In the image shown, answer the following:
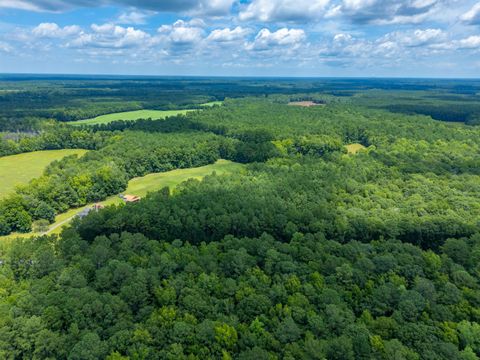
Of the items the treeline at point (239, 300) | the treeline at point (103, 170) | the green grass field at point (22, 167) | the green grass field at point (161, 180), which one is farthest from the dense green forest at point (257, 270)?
the green grass field at point (22, 167)

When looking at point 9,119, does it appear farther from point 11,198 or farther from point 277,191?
point 277,191

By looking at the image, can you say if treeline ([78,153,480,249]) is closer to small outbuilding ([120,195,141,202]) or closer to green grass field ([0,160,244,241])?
small outbuilding ([120,195,141,202])

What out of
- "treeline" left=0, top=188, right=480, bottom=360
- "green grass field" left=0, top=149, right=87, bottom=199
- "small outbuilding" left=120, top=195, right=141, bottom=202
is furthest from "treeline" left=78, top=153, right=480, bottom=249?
"green grass field" left=0, top=149, right=87, bottom=199

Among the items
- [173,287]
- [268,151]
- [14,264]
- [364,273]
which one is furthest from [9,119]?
[364,273]

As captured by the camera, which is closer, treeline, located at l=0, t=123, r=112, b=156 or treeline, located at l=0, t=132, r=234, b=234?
treeline, located at l=0, t=132, r=234, b=234

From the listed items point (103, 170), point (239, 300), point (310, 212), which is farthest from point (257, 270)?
point (103, 170)

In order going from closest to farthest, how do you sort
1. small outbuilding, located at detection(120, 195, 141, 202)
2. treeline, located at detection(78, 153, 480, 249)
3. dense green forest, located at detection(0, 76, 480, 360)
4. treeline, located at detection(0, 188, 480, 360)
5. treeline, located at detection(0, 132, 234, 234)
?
treeline, located at detection(0, 188, 480, 360), dense green forest, located at detection(0, 76, 480, 360), treeline, located at detection(78, 153, 480, 249), treeline, located at detection(0, 132, 234, 234), small outbuilding, located at detection(120, 195, 141, 202)

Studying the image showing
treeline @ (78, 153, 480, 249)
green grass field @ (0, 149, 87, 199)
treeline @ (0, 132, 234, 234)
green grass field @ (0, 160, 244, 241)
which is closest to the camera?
treeline @ (78, 153, 480, 249)

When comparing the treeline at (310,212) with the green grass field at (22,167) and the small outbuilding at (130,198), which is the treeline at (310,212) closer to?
the small outbuilding at (130,198)
